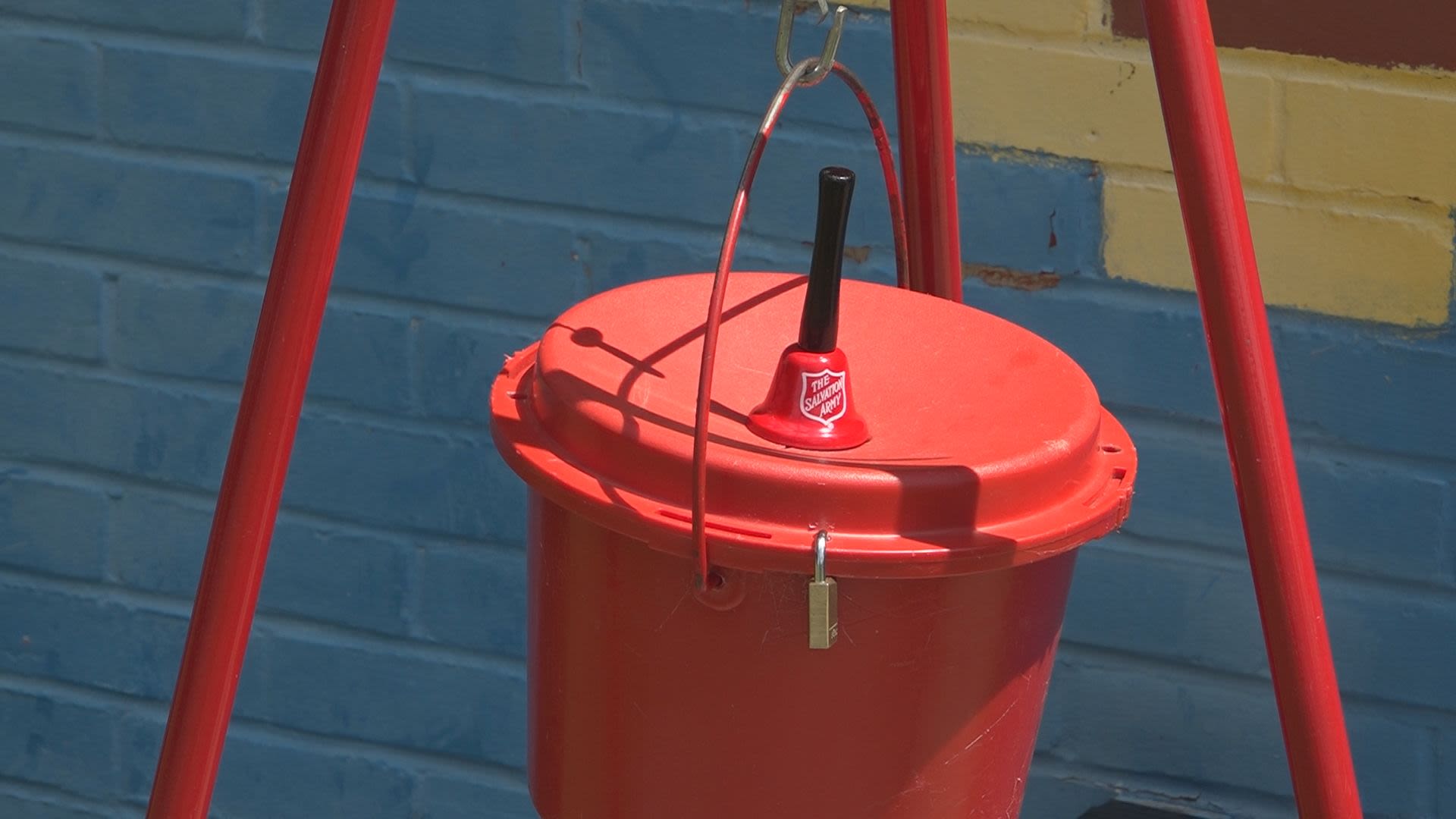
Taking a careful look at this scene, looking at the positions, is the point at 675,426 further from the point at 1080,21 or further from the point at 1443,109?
the point at 1443,109

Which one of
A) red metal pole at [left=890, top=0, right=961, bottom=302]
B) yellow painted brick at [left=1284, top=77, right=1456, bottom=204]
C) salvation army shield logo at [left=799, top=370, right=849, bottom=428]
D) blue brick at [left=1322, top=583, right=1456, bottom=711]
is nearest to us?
salvation army shield logo at [left=799, top=370, right=849, bottom=428]

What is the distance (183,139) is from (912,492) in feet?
3.28

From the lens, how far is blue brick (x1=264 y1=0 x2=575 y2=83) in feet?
4.57

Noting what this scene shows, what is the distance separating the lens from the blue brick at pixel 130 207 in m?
1.50

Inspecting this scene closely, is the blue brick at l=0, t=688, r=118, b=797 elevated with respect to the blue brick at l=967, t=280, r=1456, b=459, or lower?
lower

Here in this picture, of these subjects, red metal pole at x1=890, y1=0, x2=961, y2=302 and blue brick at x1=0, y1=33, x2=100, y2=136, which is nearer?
red metal pole at x1=890, y1=0, x2=961, y2=302

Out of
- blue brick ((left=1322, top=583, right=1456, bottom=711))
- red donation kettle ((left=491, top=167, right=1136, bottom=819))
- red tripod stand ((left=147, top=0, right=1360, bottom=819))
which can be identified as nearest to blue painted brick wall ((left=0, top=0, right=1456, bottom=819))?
blue brick ((left=1322, top=583, right=1456, bottom=711))

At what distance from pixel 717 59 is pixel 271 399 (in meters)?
0.68

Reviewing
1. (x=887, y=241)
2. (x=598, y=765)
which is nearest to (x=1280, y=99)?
(x=887, y=241)

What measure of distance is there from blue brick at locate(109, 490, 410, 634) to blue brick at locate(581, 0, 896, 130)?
21.4 inches

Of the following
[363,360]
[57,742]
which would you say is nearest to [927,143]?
[363,360]

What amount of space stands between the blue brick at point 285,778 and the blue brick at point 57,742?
0.09 ft

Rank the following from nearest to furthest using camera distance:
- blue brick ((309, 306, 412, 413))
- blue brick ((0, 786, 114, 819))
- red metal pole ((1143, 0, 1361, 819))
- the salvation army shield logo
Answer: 1. red metal pole ((1143, 0, 1361, 819))
2. the salvation army shield logo
3. blue brick ((309, 306, 412, 413))
4. blue brick ((0, 786, 114, 819))

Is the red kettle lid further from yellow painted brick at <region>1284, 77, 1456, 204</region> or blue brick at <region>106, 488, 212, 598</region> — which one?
blue brick at <region>106, 488, 212, 598</region>
